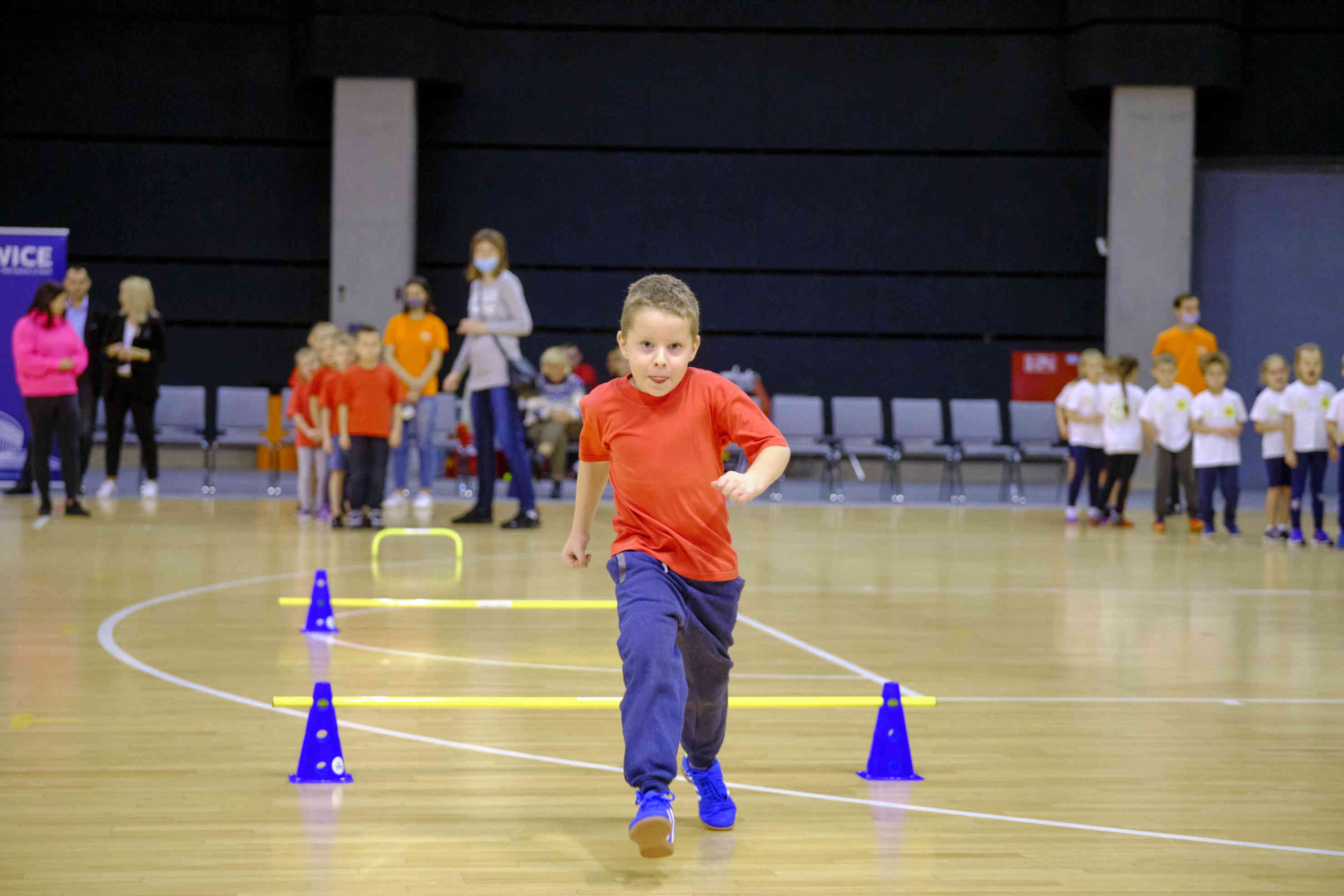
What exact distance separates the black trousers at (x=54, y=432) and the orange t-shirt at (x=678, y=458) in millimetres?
7525

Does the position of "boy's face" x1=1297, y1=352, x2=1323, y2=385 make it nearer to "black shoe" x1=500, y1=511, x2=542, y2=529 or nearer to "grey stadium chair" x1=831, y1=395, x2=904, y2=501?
"grey stadium chair" x1=831, y1=395, x2=904, y2=501

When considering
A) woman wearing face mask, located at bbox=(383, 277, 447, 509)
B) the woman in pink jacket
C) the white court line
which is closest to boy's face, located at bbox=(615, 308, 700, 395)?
the white court line

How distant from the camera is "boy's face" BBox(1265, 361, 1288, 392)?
409 inches

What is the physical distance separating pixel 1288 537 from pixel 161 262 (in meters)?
11.4

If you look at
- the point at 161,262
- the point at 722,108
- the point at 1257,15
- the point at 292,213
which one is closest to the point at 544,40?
the point at 722,108

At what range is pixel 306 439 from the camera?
10398 millimetres

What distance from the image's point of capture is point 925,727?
4242 mm

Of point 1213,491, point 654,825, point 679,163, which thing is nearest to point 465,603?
point 654,825

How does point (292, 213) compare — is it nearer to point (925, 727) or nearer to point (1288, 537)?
point (1288, 537)

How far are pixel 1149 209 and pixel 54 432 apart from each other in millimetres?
10402

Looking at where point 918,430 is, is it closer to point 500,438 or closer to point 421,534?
point 500,438

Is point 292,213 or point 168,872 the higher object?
point 292,213

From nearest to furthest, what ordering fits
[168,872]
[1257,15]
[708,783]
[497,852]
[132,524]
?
[168,872] → [497,852] → [708,783] → [132,524] → [1257,15]

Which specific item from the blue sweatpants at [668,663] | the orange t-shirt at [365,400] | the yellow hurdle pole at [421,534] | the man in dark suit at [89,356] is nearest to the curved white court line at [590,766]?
the blue sweatpants at [668,663]
